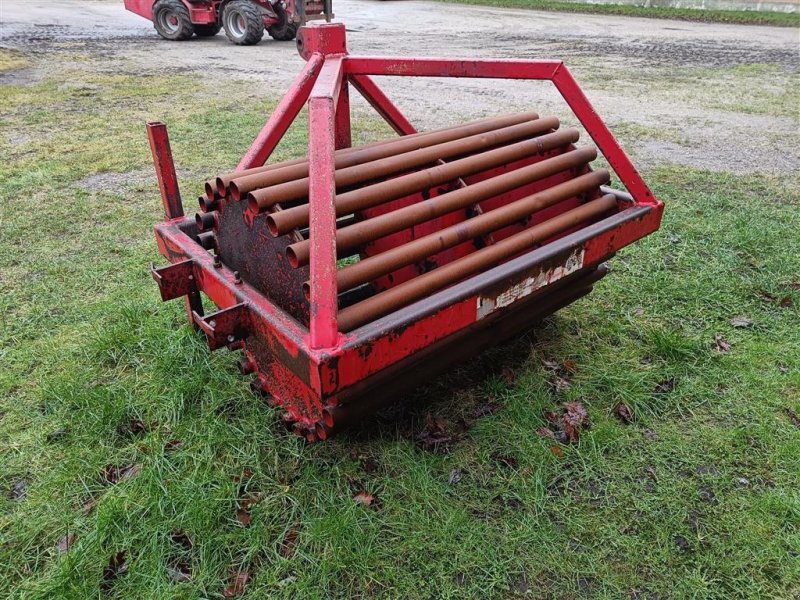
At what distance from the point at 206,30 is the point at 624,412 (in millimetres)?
14633

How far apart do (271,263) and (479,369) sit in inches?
49.6

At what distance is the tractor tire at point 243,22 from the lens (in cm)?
1260

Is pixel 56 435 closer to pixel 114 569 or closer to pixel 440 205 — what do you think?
pixel 114 569

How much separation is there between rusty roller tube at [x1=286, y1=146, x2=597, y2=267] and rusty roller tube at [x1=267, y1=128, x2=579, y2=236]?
0.07m

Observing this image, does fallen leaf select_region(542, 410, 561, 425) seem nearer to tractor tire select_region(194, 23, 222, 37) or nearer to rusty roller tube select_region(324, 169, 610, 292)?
rusty roller tube select_region(324, 169, 610, 292)

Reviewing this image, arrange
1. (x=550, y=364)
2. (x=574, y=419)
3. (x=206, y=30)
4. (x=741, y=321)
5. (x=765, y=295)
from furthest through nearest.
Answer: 1. (x=206, y=30)
2. (x=765, y=295)
3. (x=741, y=321)
4. (x=550, y=364)
5. (x=574, y=419)

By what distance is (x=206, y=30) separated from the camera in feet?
47.2

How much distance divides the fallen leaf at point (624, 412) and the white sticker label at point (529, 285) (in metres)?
0.73

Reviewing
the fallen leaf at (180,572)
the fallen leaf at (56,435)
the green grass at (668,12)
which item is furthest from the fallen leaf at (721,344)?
the green grass at (668,12)

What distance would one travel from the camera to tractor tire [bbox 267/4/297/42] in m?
13.2

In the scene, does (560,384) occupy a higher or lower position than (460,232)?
lower

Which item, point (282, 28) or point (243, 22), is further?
point (282, 28)

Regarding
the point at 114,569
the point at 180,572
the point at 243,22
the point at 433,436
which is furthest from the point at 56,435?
the point at 243,22

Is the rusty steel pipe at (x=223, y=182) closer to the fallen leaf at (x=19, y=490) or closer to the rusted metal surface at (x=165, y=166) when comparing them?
the rusted metal surface at (x=165, y=166)
